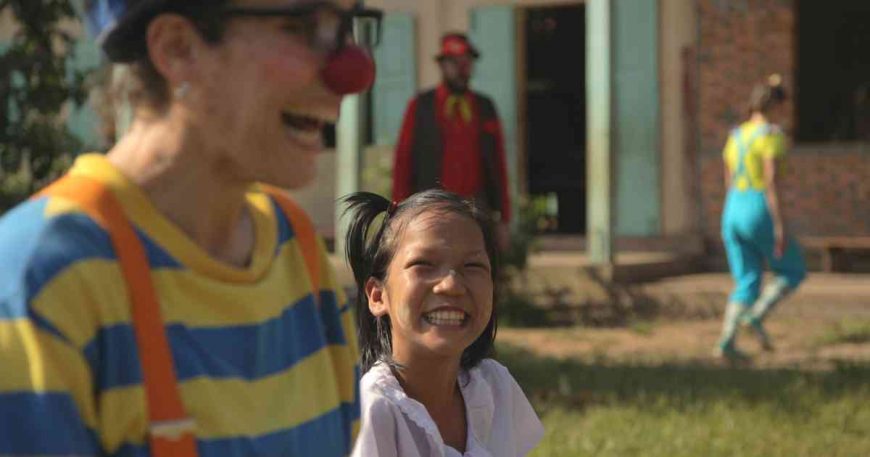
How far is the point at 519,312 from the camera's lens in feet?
37.4

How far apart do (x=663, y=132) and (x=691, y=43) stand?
0.75 metres

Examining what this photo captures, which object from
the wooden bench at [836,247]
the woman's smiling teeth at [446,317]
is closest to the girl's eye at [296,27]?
the woman's smiling teeth at [446,317]

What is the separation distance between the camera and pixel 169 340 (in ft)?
5.42

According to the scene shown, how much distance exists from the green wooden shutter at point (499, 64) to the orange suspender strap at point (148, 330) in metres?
12.0

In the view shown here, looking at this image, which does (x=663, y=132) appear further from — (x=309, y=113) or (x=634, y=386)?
(x=309, y=113)

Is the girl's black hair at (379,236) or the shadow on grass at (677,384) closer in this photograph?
the girl's black hair at (379,236)

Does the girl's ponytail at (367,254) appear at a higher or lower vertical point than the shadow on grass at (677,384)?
higher

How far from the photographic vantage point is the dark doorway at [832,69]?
13.2 metres

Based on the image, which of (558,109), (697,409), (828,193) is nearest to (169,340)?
(697,409)

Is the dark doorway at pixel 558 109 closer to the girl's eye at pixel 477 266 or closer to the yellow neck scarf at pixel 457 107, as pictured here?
the yellow neck scarf at pixel 457 107

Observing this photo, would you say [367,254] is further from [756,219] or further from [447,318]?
[756,219]

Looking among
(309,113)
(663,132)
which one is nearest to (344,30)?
(309,113)

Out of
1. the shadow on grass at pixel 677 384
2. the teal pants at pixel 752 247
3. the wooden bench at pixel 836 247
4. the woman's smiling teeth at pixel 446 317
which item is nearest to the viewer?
the woman's smiling teeth at pixel 446 317

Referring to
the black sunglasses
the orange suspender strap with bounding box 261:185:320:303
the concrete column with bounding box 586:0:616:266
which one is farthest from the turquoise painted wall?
the black sunglasses
